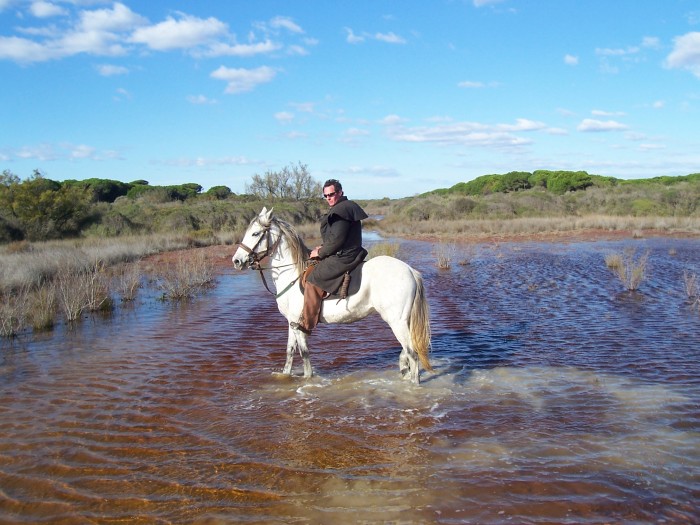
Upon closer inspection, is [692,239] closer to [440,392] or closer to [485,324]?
[485,324]

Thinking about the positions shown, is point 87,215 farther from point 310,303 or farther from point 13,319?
point 310,303

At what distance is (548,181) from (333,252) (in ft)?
223

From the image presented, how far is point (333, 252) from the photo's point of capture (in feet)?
21.5

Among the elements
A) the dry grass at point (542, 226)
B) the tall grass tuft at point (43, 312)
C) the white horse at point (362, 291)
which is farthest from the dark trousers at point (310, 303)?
the dry grass at point (542, 226)

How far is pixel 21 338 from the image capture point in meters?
9.65

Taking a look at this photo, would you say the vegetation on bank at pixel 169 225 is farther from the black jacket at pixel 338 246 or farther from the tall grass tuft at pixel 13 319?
the black jacket at pixel 338 246

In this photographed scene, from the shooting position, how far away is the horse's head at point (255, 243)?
6668 mm

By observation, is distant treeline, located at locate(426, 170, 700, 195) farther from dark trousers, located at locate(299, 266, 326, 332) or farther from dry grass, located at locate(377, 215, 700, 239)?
dark trousers, located at locate(299, 266, 326, 332)

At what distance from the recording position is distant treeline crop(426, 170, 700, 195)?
212 feet

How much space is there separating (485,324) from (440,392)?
414cm

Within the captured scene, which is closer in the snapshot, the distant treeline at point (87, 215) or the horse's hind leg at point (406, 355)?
the horse's hind leg at point (406, 355)

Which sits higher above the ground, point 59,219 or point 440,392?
point 59,219

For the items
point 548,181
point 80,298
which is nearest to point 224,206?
point 80,298

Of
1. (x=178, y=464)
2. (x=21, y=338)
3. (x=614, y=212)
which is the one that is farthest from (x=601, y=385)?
(x=614, y=212)
